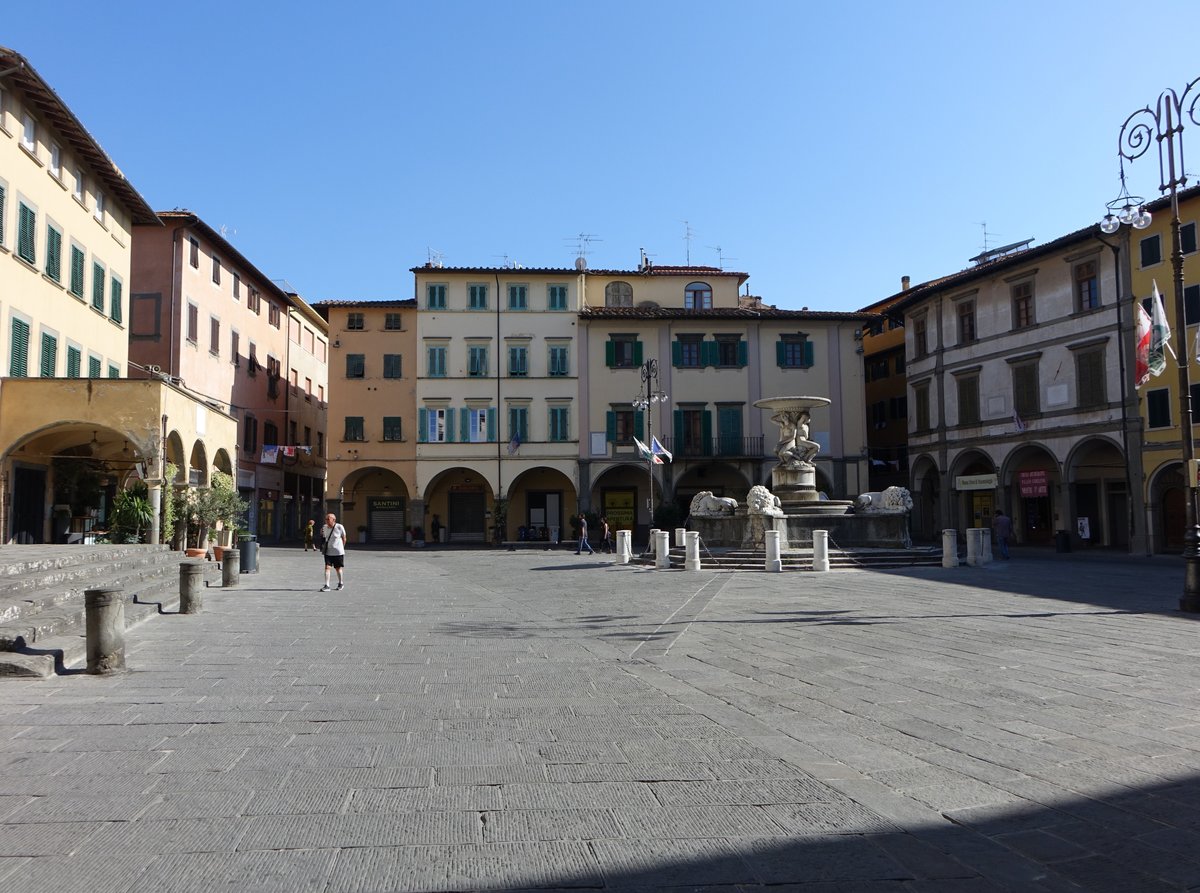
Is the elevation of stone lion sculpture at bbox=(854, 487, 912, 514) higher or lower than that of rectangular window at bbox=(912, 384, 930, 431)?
lower

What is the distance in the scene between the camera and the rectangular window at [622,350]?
45469 millimetres

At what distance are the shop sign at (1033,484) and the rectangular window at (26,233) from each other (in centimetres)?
3476

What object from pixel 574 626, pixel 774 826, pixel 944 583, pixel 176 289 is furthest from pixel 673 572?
pixel 176 289

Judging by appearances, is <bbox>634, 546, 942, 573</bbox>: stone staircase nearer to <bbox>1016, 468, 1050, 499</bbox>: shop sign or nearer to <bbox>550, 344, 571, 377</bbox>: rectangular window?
<bbox>1016, 468, 1050, 499</bbox>: shop sign

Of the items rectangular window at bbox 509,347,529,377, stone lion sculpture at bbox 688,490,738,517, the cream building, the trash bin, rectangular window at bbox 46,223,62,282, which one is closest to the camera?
the cream building

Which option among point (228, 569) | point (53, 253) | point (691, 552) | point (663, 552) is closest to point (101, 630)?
point (228, 569)

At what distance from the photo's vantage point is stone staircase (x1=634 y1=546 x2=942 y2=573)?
74.7 ft

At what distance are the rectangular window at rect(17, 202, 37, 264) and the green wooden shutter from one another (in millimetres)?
1484

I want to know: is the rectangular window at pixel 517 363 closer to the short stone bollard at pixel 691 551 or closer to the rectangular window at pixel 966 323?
the rectangular window at pixel 966 323

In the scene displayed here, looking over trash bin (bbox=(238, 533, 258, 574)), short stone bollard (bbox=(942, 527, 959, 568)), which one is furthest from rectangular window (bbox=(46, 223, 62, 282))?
short stone bollard (bbox=(942, 527, 959, 568))

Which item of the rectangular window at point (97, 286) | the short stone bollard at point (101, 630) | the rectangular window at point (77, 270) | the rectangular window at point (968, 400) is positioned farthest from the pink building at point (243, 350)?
the rectangular window at point (968, 400)

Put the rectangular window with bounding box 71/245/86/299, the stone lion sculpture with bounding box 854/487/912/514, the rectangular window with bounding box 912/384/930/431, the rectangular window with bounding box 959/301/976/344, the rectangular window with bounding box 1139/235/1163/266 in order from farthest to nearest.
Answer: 1. the rectangular window with bounding box 912/384/930/431
2. the rectangular window with bounding box 959/301/976/344
3. the rectangular window with bounding box 1139/235/1163/266
4. the stone lion sculpture with bounding box 854/487/912/514
5. the rectangular window with bounding box 71/245/86/299

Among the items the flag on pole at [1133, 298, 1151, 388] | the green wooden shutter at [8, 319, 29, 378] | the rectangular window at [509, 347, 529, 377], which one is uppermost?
the rectangular window at [509, 347, 529, 377]

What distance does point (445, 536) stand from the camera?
4675 centimetres
